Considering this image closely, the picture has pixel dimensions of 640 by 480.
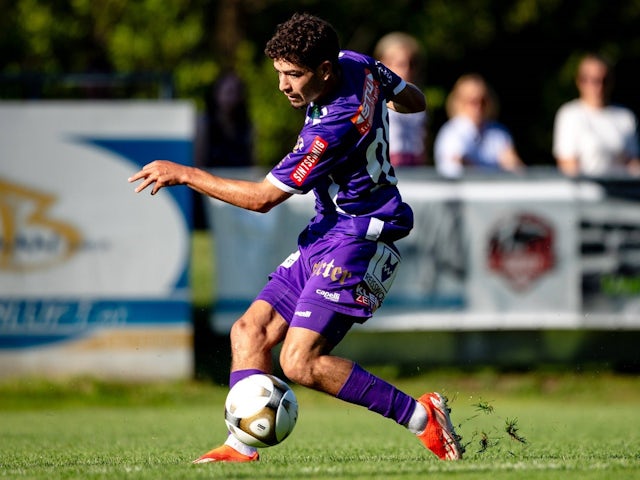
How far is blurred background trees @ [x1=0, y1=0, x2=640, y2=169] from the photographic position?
24.4 meters

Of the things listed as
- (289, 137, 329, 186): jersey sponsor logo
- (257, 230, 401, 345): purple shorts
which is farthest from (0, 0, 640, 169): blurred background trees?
(289, 137, 329, 186): jersey sponsor logo

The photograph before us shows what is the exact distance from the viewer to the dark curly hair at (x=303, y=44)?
6.62 metres

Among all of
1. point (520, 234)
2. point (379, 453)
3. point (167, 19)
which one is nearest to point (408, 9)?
point (167, 19)

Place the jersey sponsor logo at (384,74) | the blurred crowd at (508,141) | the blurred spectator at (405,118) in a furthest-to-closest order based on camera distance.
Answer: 1. the blurred crowd at (508,141)
2. the blurred spectator at (405,118)
3. the jersey sponsor logo at (384,74)

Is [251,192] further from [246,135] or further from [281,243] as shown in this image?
[246,135]

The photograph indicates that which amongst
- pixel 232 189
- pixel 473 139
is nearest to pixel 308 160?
pixel 232 189

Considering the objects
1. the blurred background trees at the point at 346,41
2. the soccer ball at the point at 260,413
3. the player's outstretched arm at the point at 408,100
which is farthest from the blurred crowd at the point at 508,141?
the blurred background trees at the point at 346,41

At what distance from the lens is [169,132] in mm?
11898

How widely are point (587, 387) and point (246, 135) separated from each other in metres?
4.35

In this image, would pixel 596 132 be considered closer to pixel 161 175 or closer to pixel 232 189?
pixel 232 189

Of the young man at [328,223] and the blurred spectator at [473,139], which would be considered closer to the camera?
the young man at [328,223]

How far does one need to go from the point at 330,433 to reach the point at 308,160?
3.17 metres

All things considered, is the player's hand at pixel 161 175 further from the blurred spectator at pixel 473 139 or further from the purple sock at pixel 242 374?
the blurred spectator at pixel 473 139

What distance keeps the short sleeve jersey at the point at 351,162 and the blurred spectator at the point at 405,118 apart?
176 inches
